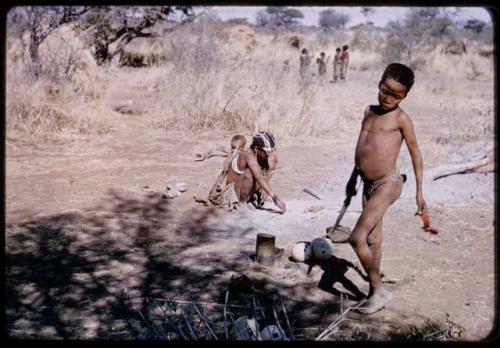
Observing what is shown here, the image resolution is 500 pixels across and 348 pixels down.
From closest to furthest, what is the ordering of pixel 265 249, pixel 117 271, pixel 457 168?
1. pixel 117 271
2. pixel 265 249
3. pixel 457 168

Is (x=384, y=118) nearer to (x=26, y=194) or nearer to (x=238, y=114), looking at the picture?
(x=26, y=194)

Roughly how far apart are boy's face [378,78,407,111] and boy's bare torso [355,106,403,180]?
75mm

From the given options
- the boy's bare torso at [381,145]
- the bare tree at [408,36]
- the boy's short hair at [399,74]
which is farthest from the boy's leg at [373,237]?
the bare tree at [408,36]

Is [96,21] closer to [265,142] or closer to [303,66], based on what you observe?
[303,66]

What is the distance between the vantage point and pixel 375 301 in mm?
3291

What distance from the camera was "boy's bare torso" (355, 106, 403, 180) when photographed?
330 centimetres

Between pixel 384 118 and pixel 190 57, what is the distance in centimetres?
766

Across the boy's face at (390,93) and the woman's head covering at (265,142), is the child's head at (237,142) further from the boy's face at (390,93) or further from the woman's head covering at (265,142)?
the boy's face at (390,93)

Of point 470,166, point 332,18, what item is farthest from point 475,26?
point 470,166

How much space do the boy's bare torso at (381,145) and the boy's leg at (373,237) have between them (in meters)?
0.10

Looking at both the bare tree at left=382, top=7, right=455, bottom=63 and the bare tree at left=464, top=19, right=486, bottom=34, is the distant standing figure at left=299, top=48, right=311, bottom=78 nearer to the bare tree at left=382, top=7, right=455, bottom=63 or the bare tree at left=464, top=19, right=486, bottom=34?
the bare tree at left=382, top=7, right=455, bottom=63

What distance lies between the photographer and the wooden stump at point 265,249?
4.04m

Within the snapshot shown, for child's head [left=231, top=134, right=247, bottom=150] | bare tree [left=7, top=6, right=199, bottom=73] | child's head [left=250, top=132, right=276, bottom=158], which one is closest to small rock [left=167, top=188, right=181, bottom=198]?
child's head [left=231, top=134, right=247, bottom=150]

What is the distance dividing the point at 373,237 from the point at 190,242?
72.8 inches
